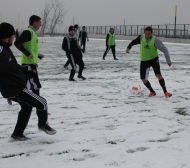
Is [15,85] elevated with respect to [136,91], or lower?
elevated

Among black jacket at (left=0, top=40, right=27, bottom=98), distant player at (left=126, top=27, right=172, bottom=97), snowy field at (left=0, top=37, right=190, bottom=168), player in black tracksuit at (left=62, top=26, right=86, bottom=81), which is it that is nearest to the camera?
snowy field at (left=0, top=37, right=190, bottom=168)

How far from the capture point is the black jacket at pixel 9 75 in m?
3.31

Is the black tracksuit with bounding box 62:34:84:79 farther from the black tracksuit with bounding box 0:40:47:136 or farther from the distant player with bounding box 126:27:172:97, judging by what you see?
the black tracksuit with bounding box 0:40:47:136

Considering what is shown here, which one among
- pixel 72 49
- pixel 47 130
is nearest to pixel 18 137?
pixel 47 130

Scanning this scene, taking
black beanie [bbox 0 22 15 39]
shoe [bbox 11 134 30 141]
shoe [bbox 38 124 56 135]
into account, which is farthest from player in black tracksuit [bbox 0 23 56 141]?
shoe [bbox 11 134 30 141]

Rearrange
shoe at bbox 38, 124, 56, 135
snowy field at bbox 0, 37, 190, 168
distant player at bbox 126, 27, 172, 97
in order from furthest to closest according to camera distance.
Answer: distant player at bbox 126, 27, 172, 97, shoe at bbox 38, 124, 56, 135, snowy field at bbox 0, 37, 190, 168

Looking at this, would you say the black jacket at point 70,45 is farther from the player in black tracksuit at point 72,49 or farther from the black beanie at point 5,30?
the black beanie at point 5,30

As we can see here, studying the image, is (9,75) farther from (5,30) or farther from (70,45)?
(70,45)

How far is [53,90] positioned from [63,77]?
2.11m

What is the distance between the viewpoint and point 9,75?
11.1 ft

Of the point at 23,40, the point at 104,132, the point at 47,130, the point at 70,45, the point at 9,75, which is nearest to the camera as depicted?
the point at 9,75

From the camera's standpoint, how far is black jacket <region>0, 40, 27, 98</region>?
3.31 meters

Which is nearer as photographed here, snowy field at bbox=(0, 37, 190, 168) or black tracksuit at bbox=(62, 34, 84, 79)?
snowy field at bbox=(0, 37, 190, 168)

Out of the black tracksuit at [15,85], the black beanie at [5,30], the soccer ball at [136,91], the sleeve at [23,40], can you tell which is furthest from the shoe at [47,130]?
the soccer ball at [136,91]
